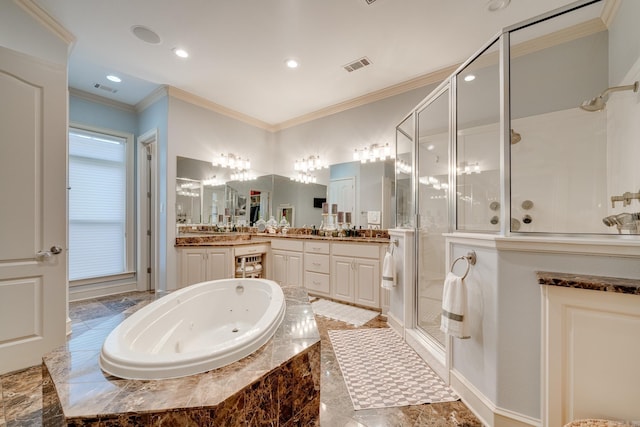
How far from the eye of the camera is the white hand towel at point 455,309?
1.49m

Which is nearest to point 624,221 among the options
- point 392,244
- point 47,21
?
point 392,244

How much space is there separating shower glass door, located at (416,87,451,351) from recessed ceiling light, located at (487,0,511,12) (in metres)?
0.85

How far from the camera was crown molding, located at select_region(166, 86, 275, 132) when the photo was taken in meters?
3.53

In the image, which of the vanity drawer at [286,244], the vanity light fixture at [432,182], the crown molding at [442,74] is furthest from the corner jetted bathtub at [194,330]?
the crown molding at [442,74]

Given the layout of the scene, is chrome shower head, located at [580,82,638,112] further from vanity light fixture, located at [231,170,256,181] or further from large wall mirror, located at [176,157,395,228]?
vanity light fixture, located at [231,170,256,181]

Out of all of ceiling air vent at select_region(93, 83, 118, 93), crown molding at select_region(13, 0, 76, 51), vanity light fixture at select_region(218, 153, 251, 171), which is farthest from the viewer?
vanity light fixture at select_region(218, 153, 251, 171)

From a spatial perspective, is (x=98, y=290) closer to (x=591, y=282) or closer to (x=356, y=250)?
(x=356, y=250)

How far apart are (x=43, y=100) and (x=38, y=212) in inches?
36.0

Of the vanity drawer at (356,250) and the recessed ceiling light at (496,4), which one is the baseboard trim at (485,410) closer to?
the vanity drawer at (356,250)

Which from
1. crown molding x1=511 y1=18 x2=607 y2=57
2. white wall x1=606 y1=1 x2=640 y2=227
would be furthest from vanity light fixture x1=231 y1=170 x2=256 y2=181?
white wall x1=606 y1=1 x2=640 y2=227

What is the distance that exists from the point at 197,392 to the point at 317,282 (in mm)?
2652

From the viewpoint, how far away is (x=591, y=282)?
1.12 metres

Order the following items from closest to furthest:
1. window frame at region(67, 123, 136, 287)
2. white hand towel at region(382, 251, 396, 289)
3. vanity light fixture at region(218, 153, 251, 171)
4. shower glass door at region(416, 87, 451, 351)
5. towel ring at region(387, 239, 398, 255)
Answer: shower glass door at region(416, 87, 451, 351)
white hand towel at region(382, 251, 396, 289)
towel ring at region(387, 239, 398, 255)
window frame at region(67, 123, 136, 287)
vanity light fixture at region(218, 153, 251, 171)

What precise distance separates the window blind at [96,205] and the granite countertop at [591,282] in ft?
16.4
